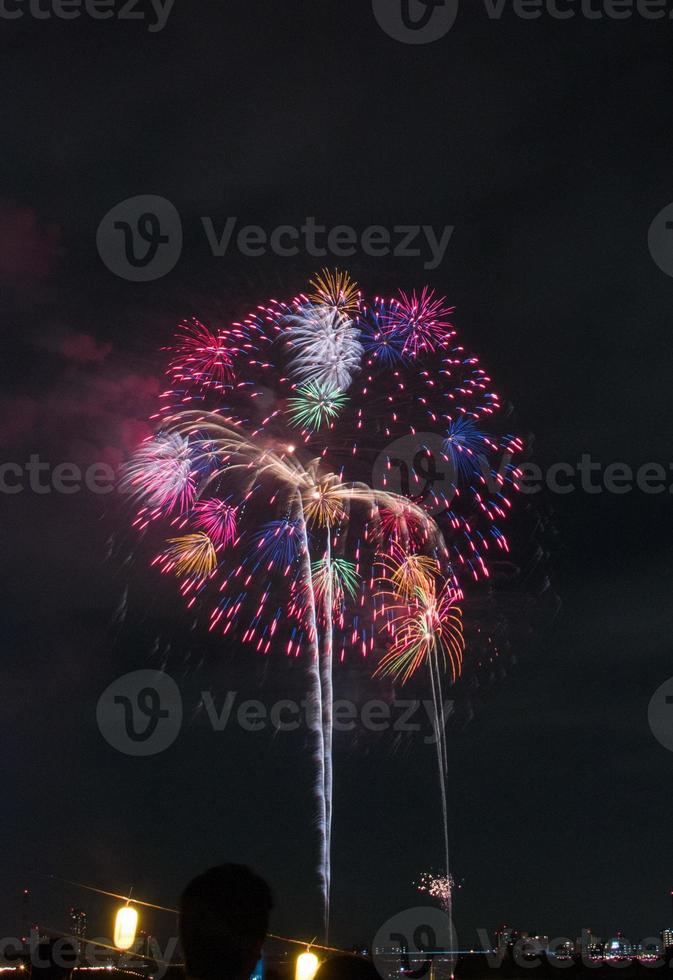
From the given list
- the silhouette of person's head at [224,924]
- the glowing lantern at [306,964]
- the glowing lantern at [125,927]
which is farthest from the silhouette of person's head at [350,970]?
the glowing lantern at [125,927]

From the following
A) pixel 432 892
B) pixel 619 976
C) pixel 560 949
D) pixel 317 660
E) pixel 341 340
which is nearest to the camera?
pixel 619 976

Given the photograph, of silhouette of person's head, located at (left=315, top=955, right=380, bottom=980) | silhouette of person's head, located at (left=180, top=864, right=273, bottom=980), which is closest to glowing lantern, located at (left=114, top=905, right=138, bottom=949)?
silhouette of person's head, located at (left=315, top=955, right=380, bottom=980)

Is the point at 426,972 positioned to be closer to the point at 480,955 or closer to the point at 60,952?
the point at 60,952

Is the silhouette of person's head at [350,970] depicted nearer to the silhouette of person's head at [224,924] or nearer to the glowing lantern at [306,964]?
the silhouette of person's head at [224,924]

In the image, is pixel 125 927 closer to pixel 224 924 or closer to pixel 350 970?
pixel 350 970

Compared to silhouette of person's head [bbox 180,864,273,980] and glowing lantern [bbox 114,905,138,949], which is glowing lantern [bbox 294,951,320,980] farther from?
silhouette of person's head [bbox 180,864,273,980]

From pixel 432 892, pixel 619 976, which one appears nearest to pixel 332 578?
pixel 619 976
